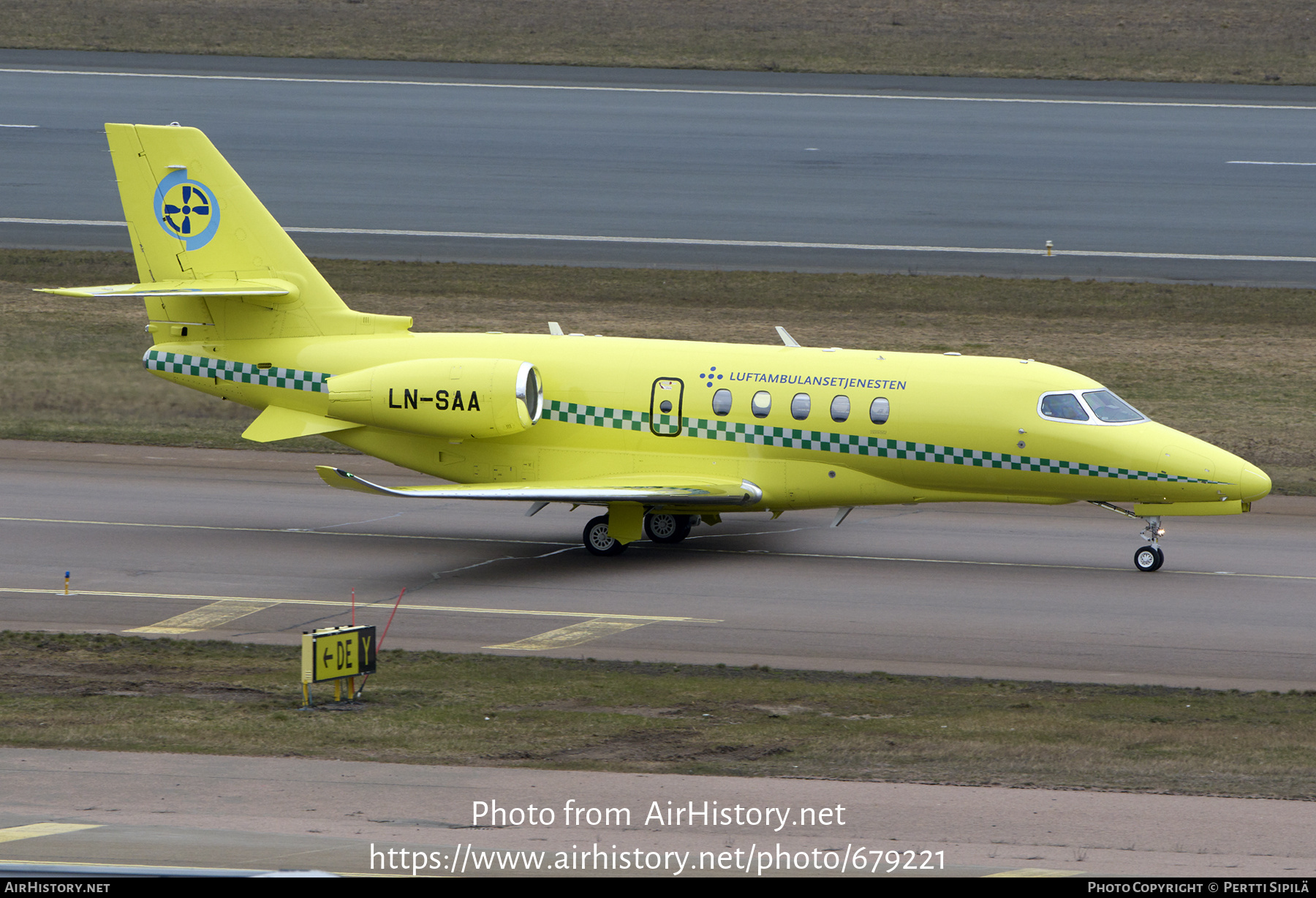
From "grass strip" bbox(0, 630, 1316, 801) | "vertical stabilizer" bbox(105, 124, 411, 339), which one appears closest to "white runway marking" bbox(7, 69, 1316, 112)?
"vertical stabilizer" bbox(105, 124, 411, 339)

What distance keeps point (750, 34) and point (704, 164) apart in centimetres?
1283

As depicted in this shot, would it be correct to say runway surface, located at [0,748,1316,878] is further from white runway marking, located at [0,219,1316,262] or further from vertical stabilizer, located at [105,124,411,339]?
white runway marking, located at [0,219,1316,262]

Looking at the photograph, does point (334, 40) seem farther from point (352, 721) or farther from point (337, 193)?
point (352, 721)

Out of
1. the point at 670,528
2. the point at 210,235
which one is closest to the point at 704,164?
the point at 210,235

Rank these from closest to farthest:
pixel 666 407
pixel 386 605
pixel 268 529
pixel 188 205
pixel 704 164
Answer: pixel 386 605 < pixel 666 407 < pixel 188 205 < pixel 268 529 < pixel 704 164

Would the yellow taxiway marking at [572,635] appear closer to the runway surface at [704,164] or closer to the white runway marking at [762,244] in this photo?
the runway surface at [704,164]

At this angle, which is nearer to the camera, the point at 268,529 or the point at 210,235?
→ the point at 210,235

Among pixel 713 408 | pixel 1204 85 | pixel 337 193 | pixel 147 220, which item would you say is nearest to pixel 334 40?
pixel 337 193

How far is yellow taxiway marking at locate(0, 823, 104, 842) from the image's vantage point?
14109 mm

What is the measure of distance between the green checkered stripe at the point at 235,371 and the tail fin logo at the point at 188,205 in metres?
2.00

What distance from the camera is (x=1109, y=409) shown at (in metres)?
27.1

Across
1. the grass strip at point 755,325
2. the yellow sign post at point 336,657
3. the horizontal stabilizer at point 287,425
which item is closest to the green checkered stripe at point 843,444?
the horizontal stabilizer at point 287,425

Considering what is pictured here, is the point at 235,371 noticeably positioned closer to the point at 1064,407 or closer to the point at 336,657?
the point at 336,657

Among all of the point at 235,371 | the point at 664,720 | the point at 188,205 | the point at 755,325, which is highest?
the point at 188,205
